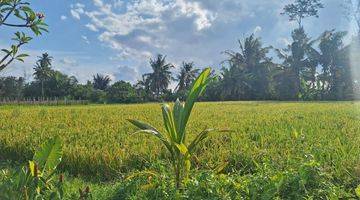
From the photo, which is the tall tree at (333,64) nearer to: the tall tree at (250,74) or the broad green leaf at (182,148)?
the tall tree at (250,74)

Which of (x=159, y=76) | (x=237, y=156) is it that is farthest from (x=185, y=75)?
(x=237, y=156)

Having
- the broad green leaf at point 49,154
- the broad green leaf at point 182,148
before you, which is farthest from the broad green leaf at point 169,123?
the broad green leaf at point 49,154

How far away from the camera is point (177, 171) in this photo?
152 inches

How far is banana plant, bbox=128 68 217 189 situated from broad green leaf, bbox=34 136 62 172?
686 millimetres

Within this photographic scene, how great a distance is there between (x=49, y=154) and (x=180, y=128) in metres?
1.16

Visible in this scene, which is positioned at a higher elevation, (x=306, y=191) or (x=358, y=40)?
(x=358, y=40)

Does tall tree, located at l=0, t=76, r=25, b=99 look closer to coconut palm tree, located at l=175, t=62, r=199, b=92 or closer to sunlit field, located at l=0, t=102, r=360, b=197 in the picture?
coconut palm tree, located at l=175, t=62, r=199, b=92

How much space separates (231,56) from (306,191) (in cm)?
4048

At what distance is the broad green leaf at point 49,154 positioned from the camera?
3479 mm

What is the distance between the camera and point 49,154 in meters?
3.49

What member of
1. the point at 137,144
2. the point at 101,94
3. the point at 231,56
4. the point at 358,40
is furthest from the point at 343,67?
the point at 137,144

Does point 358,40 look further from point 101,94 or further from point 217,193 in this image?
point 217,193

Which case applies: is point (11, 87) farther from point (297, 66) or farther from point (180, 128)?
point (180, 128)

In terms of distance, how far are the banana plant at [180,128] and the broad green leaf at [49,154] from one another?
2.25 ft
